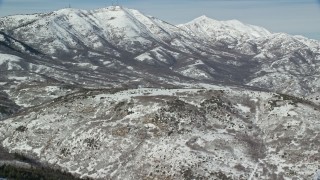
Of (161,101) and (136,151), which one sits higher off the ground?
(161,101)

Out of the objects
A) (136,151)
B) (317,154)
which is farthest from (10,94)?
(317,154)

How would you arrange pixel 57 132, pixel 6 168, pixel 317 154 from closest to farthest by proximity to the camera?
pixel 6 168, pixel 317 154, pixel 57 132

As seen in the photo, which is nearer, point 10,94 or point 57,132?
point 57,132

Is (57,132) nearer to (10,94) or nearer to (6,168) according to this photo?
(6,168)

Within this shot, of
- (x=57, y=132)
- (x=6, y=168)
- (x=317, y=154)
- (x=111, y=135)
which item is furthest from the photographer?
(x=57, y=132)

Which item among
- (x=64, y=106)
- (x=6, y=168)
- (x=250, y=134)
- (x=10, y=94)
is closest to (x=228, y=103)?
(x=250, y=134)

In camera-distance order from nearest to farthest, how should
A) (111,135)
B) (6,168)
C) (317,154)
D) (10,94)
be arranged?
(6,168) → (317,154) → (111,135) → (10,94)

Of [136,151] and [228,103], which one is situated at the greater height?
[228,103]

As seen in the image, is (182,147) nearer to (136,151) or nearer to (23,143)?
(136,151)

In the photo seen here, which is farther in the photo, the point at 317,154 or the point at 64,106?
the point at 64,106
